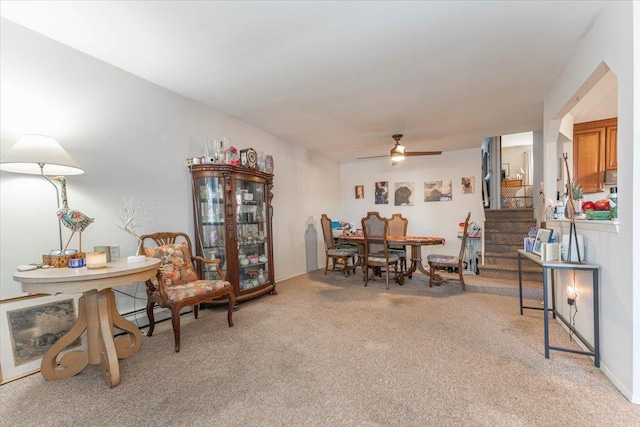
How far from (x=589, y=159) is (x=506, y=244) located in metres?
1.87

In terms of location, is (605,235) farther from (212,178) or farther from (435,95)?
(212,178)

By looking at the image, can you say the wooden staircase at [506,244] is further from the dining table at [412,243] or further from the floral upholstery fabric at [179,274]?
the floral upholstery fabric at [179,274]

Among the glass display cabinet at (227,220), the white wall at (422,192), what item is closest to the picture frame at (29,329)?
the glass display cabinet at (227,220)

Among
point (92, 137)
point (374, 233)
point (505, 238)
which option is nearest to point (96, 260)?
point (92, 137)

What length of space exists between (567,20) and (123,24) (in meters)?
3.30

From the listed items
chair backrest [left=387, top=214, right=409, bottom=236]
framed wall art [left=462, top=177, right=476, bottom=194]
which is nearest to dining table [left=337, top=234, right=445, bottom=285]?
chair backrest [left=387, top=214, right=409, bottom=236]

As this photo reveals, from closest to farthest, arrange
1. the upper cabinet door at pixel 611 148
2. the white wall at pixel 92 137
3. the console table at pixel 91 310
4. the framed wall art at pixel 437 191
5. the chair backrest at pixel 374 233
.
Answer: the console table at pixel 91 310
the white wall at pixel 92 137
the upper cabinet door at pixel 611 148
the chair backrest at pixel 374 233
the framed wall art at pixel 437 191

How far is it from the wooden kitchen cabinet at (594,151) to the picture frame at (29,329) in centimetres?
581

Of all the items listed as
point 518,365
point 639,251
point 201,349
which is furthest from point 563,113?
point 201,349

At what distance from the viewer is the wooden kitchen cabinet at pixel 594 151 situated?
3.47 meters

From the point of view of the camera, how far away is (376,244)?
14.5ft

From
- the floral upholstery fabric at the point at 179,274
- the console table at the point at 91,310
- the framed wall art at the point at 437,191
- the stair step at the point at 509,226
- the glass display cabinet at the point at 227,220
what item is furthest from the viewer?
the framed wall art at the point at 437,191

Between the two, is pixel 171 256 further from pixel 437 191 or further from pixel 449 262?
pixel 437 191

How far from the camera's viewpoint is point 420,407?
1.59 m
